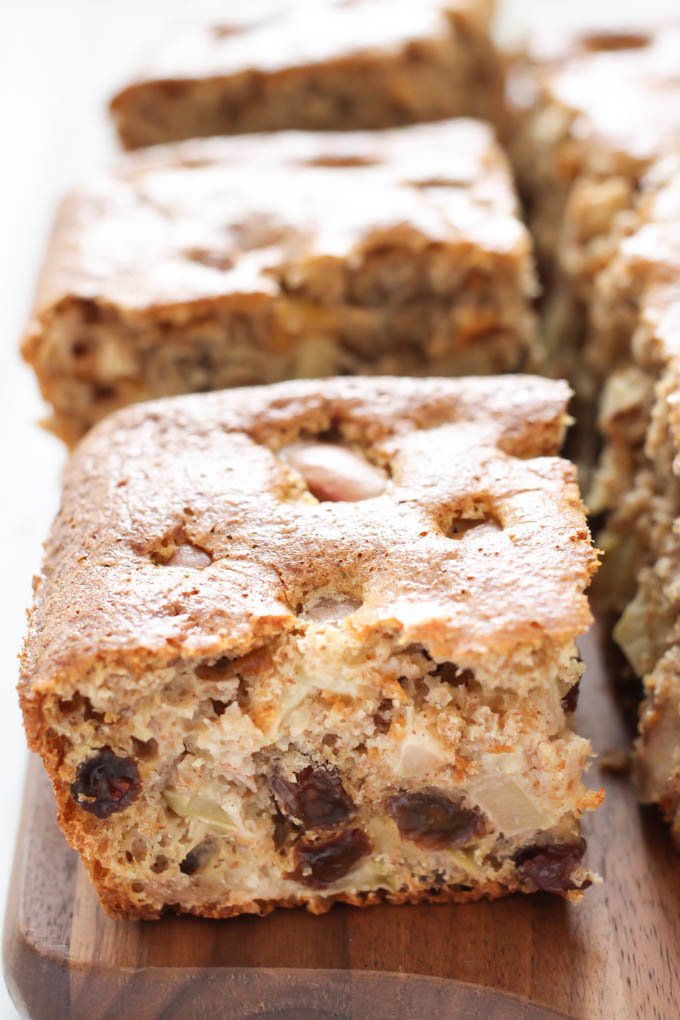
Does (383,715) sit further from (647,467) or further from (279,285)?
(279,285)

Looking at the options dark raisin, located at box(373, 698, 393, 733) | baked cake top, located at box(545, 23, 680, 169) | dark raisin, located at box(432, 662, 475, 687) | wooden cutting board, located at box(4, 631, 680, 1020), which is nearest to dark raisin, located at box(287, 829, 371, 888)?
wooden cutting board, located at box(4, 631, 680, 1020)

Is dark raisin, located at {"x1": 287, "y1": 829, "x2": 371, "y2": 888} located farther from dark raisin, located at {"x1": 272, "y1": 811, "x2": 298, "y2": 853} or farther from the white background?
the white background

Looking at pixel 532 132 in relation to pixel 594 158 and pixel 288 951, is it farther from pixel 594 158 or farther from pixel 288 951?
pixel 288 951

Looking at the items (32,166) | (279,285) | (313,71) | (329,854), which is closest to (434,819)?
(329,854)

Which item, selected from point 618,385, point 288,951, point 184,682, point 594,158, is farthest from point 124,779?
point 594,158

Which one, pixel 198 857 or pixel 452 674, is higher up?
pixel 452 674
